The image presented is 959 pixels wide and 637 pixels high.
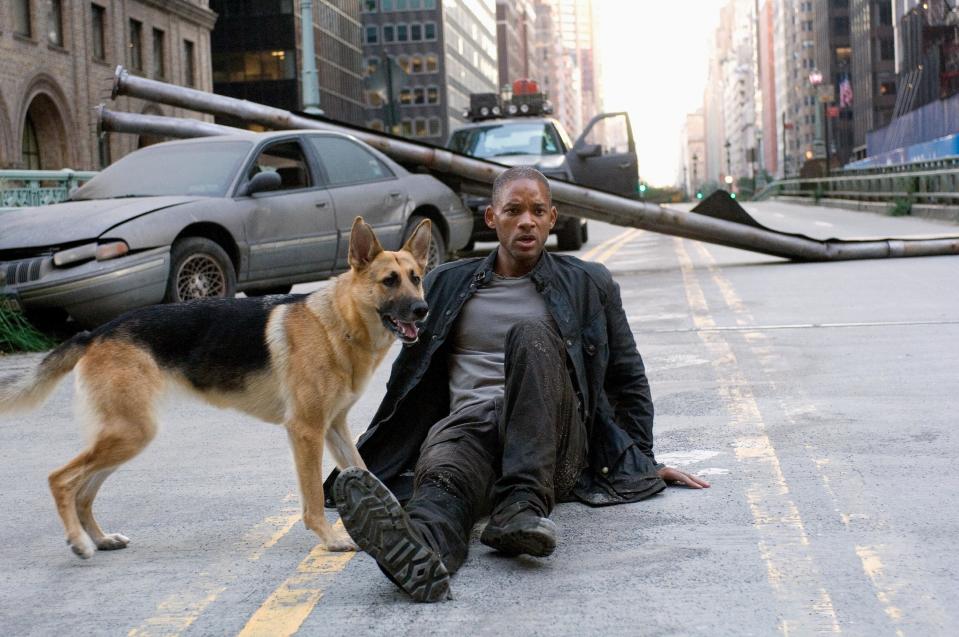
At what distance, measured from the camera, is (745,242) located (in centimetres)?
1678

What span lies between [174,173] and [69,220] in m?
1.65

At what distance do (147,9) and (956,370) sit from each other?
1766 inches

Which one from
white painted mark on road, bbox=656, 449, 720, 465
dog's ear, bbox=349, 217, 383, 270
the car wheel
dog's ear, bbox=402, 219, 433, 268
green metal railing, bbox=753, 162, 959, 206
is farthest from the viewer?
green metal railing, bbox=753, 162, 959, 206

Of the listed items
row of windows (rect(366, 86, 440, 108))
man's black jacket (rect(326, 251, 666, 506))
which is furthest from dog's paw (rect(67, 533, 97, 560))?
row of windows (rect(366, 86, 440, 108))

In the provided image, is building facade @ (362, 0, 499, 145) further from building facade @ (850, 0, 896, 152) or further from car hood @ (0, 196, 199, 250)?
car hood @ (0, 196, 199, 250)

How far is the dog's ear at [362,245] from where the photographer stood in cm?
497

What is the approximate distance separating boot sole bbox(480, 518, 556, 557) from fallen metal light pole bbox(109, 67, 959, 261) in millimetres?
11838

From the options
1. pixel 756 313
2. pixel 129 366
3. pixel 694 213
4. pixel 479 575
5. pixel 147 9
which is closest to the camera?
pixel 479 575

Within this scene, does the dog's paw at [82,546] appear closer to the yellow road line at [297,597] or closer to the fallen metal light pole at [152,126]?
the yellow road line at [297,597]

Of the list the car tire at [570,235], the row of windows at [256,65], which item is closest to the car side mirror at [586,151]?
the car tire at [570,235]

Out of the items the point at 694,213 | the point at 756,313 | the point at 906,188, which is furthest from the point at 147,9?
the point at 756,313

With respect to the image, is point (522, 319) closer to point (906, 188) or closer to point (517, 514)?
point (517, 514)

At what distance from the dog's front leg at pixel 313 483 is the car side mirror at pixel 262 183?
7824 mm

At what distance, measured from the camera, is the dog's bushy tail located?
15.9 feet
